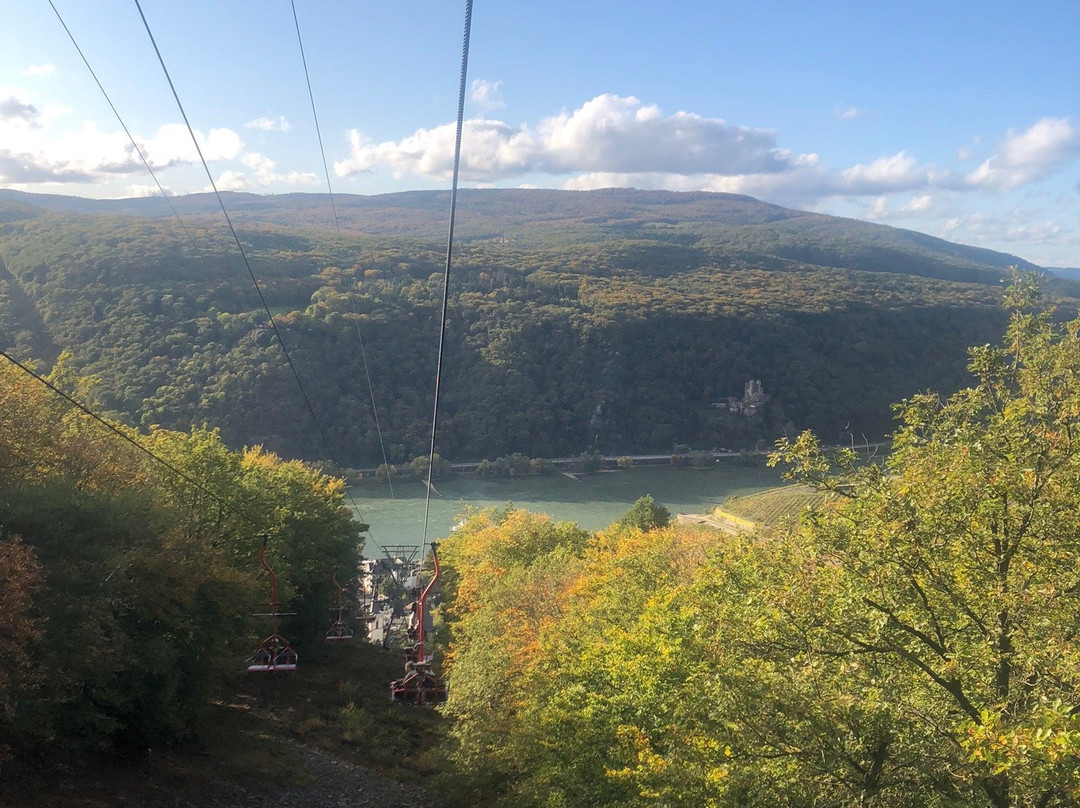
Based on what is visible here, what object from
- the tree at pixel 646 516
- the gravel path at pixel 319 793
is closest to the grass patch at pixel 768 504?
the tree at pixel 646 516

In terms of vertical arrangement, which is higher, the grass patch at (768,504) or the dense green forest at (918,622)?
the dense green forest at (918,622)

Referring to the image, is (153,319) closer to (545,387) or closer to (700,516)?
(545,387)

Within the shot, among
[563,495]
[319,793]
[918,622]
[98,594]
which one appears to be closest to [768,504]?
[563,495]

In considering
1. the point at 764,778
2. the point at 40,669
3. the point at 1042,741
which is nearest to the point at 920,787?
the point at 764,778

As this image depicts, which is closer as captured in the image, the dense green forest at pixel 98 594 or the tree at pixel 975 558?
the tree at pixel 975 558

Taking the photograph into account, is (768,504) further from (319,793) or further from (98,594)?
(98,594)

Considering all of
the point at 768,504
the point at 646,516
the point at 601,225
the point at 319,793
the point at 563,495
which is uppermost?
the point at 601,225

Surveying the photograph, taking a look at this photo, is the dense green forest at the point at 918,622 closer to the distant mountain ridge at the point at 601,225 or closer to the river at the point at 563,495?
the river at the point at 563,495

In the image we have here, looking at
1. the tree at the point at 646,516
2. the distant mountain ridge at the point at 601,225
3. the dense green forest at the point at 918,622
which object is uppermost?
the distant mountain ridge at the point at 601,225
